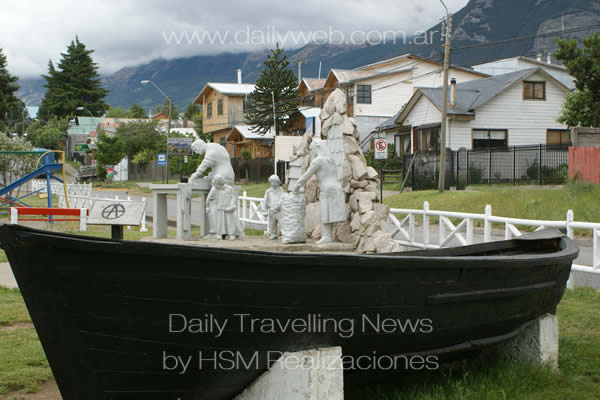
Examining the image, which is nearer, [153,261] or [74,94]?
[153,261]

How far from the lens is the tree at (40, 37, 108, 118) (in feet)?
266

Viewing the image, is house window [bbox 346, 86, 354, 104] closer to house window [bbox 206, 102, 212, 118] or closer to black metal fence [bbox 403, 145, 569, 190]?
black metal fence [bbox 403, 145, 569, 190]

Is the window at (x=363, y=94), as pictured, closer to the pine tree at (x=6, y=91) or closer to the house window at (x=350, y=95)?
the house window at (x=350, y=95)

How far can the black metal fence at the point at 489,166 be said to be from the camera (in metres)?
24.2

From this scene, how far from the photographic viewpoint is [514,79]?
30.3 meters

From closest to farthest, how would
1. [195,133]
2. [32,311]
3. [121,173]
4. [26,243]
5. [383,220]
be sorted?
1. [26,243]
2. [32,311]
3. [383,220]
4. [121,173]
5. [195,133]

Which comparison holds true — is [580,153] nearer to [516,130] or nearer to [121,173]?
[516,130]

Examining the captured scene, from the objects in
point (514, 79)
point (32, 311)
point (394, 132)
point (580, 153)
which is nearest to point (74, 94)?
point (394, 132)

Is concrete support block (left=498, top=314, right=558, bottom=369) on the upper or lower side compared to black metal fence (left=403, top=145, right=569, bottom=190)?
lower

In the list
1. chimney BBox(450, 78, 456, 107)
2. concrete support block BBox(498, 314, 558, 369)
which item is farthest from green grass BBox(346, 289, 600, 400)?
chimney BBox(450, 78, 456, 107)

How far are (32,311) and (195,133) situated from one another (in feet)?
199

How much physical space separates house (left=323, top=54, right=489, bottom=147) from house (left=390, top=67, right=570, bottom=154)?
7.15 metres

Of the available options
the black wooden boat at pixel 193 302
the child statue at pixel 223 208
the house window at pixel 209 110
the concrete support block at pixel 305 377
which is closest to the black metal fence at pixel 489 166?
the child statue at pixel 223 208

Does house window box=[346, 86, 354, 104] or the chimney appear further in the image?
house window box=[346, 86, 354, 104]
